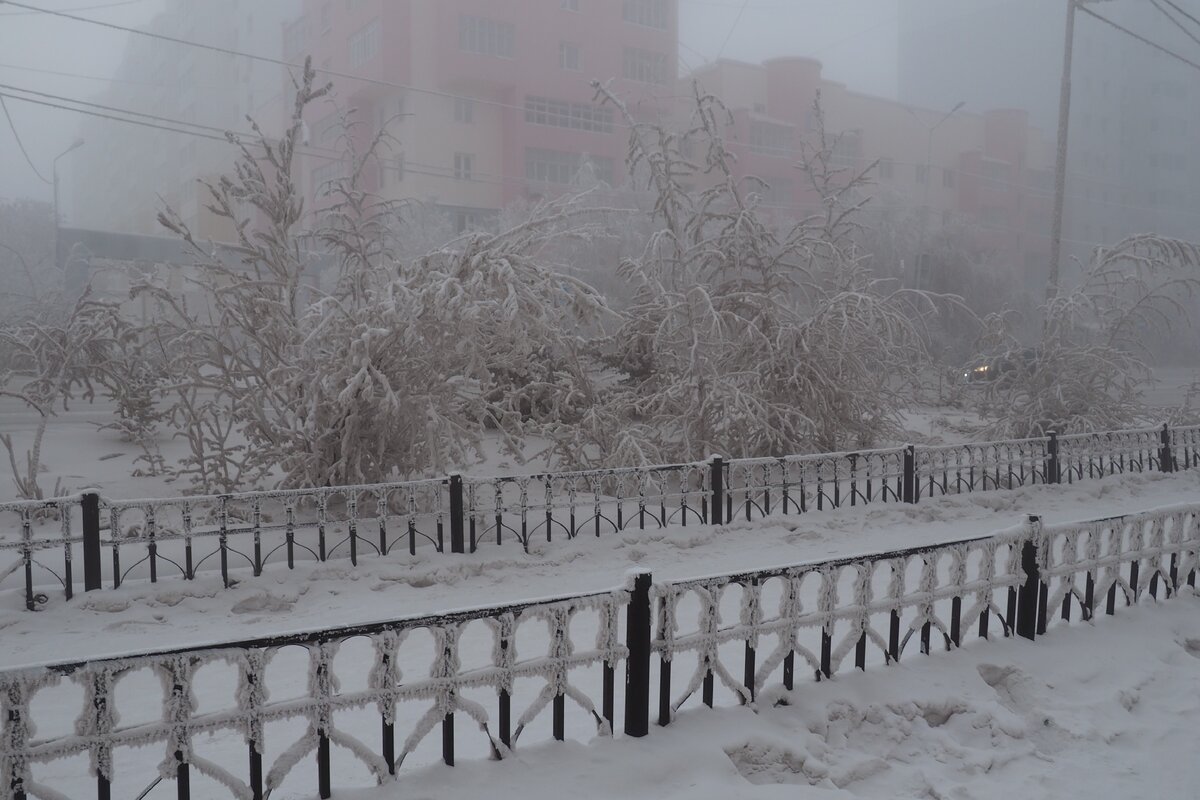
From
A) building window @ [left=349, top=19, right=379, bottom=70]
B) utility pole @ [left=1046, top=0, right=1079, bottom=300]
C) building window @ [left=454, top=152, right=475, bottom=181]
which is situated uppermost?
building window @ [left=349, top=19, right=379, bottom=70]

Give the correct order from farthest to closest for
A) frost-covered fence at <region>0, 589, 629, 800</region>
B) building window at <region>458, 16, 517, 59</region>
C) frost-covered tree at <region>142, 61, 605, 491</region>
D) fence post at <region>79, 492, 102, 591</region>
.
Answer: building window at <region>458, 16, 517, 59</region>
frost-covered tree at <region>142, 61, 605, 491</region>
fence post at <region>79, 492, 102, 591</region>
frost-covered fence at <region>0, 589, 629, 800</region>

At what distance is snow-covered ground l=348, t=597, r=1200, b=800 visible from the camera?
341cm

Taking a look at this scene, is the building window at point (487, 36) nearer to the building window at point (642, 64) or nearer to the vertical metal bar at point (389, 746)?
the building window at point (642, 64)

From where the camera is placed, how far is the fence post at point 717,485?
8508 mm

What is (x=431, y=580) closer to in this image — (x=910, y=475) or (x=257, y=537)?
(x=257, y=537)

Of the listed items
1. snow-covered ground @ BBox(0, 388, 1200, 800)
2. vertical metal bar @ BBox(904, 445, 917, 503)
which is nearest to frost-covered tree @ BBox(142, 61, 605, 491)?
snow-covered ground @ BBox(0, 388, 1200, 800)

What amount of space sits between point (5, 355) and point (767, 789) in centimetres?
1451

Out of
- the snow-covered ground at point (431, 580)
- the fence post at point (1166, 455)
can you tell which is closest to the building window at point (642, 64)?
the fence post at point (1166, 455)

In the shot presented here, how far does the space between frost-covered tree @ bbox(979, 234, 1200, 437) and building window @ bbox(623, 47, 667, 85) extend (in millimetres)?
17709

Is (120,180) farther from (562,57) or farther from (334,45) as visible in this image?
(562,57)

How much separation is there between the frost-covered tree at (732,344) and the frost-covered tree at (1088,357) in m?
3.31

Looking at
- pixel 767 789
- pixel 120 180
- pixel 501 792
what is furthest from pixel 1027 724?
pixel 120 180

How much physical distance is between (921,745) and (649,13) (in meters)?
29.8

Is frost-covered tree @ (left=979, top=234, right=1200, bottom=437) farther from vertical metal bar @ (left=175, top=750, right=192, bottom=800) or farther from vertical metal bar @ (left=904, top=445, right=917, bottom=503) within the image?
vertical metal bar @ (left=175, top=750, right=192, bottom=800)
